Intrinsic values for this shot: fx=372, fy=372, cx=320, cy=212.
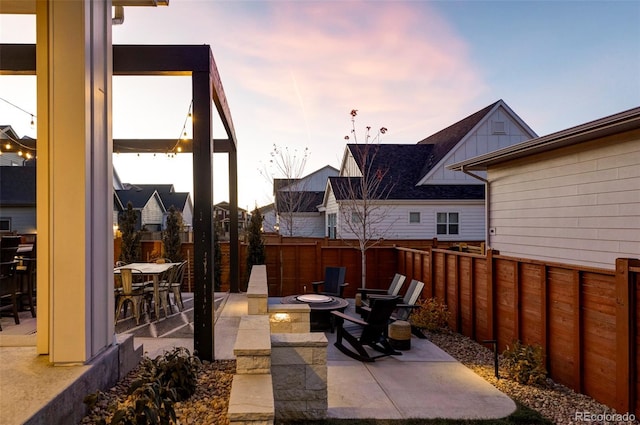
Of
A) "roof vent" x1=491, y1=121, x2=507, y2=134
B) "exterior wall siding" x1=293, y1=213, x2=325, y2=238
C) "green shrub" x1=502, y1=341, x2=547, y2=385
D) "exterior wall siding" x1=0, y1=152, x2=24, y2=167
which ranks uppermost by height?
"roof vent" x1=491, y1=121, x2=507, y2=134

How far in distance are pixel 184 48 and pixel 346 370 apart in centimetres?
451

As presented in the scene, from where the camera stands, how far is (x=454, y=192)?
1557cm

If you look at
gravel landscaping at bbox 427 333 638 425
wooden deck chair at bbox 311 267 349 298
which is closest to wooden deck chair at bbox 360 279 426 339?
gravel landscaping at bbox 427 333 638 425

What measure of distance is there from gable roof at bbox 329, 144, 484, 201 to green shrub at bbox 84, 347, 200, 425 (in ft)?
38.8

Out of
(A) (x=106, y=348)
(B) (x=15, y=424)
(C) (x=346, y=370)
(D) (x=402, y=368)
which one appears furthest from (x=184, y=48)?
(D) (x=402, y=368)

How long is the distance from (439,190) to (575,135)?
31.6ft

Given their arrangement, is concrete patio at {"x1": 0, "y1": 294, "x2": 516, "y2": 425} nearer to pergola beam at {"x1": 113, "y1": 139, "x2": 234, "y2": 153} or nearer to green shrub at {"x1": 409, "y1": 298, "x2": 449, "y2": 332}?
green shrub at {"x1": 409, "y1": 298, "x2": 449, "y2": 332}

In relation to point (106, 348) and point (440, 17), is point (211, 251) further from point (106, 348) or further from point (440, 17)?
point (440, 17)

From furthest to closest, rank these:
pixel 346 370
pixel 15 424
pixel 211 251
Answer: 1. pixel 346 370
2. pixel 211 251
3. pixel 15 424

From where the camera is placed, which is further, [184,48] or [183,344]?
[183,344]

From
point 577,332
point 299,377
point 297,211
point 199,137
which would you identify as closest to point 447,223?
point 297,211

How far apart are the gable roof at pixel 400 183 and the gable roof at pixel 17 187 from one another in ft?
49.5

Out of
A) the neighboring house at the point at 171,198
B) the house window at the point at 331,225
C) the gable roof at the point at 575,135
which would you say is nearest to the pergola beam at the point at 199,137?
the gable roof at the point at 575,135

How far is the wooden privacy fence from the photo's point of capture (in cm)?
375
